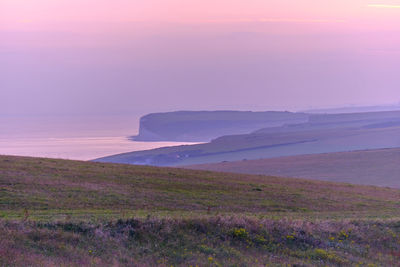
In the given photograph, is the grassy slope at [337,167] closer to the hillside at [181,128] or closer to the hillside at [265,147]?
the hillside at [265,147]

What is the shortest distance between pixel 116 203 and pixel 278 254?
942 cm

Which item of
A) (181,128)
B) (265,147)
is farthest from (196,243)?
(181,128)

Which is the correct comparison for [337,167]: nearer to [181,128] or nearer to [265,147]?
[265,147]

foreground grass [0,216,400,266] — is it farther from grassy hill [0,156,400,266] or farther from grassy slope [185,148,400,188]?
grassy slope [185,148,400,188]

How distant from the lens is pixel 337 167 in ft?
255

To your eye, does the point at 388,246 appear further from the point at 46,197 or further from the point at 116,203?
the point at 46,197

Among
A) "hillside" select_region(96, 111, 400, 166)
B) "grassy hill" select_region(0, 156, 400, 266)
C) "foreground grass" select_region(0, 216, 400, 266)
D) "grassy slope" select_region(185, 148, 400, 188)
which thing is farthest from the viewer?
"hillside" select_region(96, 111, 400, 166)

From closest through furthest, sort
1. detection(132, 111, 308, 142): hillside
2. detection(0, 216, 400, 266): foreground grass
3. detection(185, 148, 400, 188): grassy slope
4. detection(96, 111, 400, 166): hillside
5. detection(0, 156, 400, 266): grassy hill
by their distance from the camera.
A: detection(0, 216, 400, 266): foreground grass
detection(0, 156, 400, 266): grassy hill
detection(185, 148, 400, 188): grassy slope
detection(96, 111, 400, 166): hillside
detection(132, 111, 308, 142): hillside

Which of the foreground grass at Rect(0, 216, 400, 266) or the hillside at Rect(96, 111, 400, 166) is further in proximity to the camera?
the hillside at Rect(96, 111, 400, 166)

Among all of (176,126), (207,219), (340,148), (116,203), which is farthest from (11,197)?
(176,126)

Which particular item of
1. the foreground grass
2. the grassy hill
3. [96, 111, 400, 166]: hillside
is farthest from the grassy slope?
the foreground grass

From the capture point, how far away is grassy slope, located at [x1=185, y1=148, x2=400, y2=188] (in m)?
68.9

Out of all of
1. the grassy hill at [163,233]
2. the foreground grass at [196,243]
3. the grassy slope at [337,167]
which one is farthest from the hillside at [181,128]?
the foreground grass at [196,243]

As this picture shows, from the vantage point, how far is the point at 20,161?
98.6 feet
